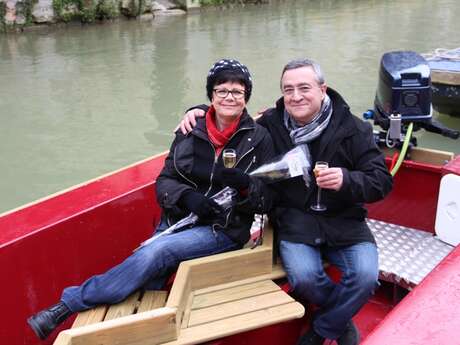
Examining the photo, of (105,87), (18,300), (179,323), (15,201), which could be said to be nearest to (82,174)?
(15,201)

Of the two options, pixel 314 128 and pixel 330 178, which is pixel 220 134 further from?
pixel 330 178

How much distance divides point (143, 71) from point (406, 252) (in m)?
8.53

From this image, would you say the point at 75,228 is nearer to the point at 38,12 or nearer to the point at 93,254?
the point at 93,254

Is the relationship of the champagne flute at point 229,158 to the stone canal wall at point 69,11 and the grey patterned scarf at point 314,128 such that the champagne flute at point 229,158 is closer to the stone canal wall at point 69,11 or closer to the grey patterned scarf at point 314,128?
the grey patterned scarf at point 314,128

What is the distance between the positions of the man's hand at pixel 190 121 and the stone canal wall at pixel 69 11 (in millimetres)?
14012

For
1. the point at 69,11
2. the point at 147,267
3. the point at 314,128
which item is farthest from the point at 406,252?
the point at 69,11

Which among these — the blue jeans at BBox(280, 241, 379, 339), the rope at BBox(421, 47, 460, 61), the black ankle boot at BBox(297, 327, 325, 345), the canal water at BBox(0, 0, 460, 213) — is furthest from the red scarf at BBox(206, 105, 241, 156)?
the rope at BBox(421, 47, 460, 61)

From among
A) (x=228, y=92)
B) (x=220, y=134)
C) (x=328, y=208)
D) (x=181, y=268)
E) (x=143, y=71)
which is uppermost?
(x=228, y=92)

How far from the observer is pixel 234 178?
1.99 metres

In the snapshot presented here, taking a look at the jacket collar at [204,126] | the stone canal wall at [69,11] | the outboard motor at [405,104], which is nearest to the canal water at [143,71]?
the stone canal wall at [69,11]

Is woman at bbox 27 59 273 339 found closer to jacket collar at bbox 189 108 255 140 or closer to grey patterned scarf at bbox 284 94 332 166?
jacket collar at bbox 189 108 255 140

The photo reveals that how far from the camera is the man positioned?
2.02m

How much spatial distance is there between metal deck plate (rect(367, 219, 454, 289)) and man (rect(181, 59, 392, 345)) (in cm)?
41

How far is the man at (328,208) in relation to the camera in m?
2.02
